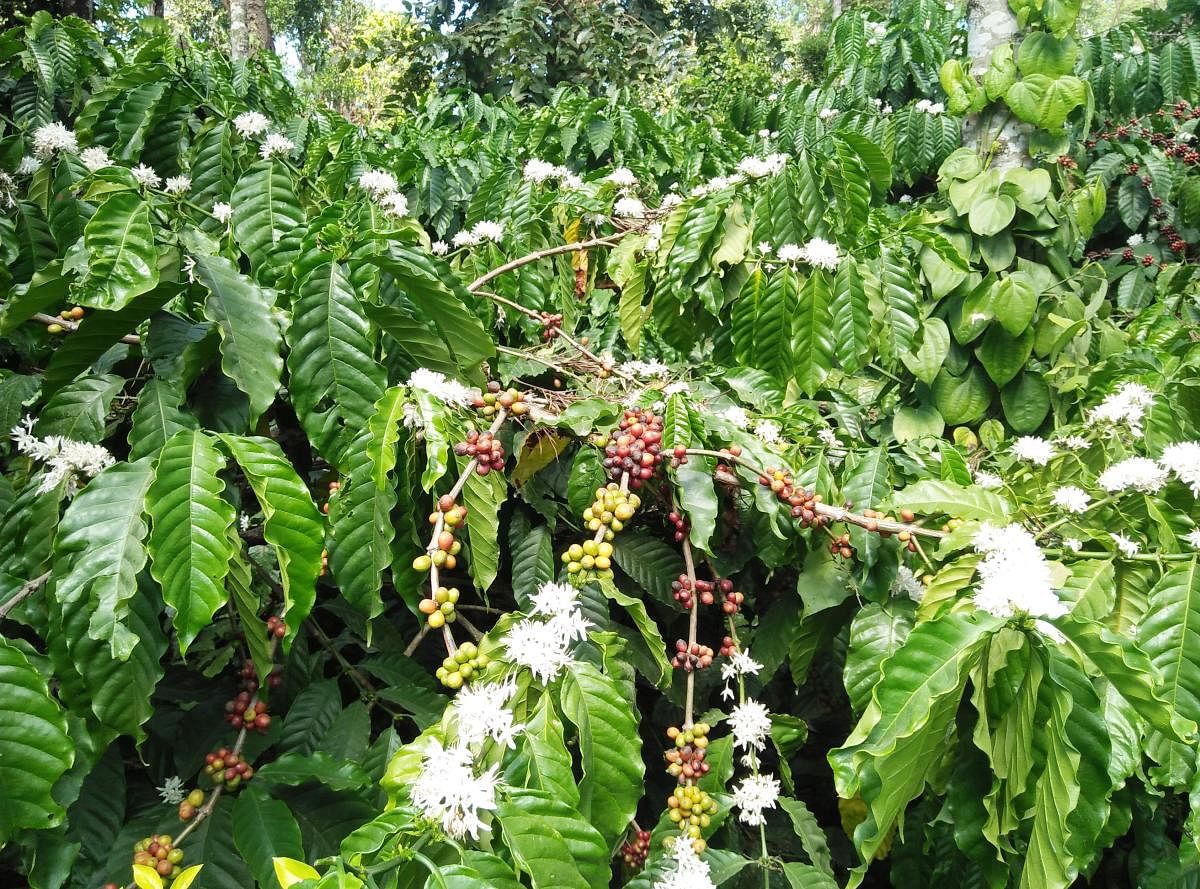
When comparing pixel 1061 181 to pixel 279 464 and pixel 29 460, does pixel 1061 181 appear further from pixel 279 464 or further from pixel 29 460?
pixel 29 460

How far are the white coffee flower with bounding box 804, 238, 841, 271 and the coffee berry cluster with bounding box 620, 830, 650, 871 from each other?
115 centimetres

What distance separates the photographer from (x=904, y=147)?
16.4 feet

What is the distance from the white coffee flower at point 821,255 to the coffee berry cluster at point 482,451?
87cm

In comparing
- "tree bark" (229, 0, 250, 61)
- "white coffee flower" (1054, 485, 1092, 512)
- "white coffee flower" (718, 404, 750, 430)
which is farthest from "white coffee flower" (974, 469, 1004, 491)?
"tree bark" (229, 0, 250, 61)

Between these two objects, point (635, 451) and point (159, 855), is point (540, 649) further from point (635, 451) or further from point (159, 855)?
point (159, 855)

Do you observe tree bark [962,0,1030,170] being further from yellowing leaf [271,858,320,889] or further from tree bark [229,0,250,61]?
tree bark [229,0,250,61]

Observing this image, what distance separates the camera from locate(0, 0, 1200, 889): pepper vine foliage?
33.3 inches

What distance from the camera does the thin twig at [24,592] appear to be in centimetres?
106

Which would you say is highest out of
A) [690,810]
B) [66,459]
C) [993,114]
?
[66,459]

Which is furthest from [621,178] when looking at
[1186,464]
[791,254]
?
[1186,464]

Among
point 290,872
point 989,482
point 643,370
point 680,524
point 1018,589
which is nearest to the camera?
point 290,872

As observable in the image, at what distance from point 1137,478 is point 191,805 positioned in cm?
148

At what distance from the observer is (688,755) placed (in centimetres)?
114

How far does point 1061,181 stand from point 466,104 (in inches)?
146
